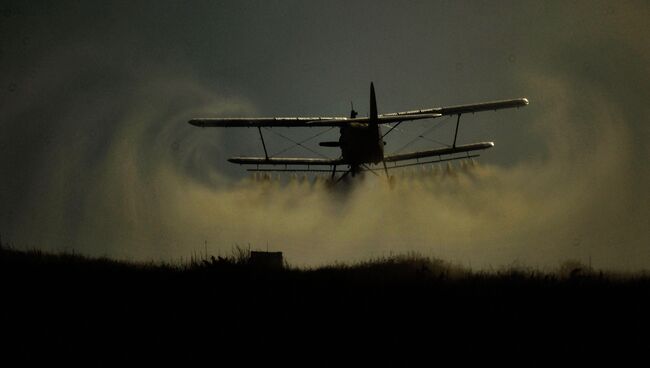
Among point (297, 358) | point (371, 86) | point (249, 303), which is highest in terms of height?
point (371, 86)

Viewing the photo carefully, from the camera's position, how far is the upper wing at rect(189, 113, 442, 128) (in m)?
33.4

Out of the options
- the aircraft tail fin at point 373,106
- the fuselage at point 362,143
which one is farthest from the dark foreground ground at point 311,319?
the fuselage at point 362,143

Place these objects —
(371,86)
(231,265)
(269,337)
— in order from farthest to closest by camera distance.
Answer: (371,86) < (231,265) < (269,337)

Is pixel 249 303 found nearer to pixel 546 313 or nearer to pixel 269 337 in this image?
pixel 269 337

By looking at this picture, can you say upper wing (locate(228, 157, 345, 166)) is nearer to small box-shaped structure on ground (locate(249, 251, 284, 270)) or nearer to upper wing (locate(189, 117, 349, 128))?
upper wing (locate(189, 117, 349, 128))

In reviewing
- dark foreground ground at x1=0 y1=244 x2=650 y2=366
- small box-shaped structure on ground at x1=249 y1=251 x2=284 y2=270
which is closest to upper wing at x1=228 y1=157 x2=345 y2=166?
small box-shaped structure on ground at x1=249 y1=251 x2=284 y2=270

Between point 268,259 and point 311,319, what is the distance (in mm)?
8474

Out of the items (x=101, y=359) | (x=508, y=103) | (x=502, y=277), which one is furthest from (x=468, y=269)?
(x=508, y=103)

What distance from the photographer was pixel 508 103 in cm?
3928

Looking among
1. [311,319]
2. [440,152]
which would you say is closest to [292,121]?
[440,152]

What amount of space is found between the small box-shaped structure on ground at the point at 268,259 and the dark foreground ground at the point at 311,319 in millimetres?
2291

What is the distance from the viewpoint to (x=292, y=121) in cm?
3606

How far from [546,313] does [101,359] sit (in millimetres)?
9238

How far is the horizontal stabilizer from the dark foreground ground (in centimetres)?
2333
